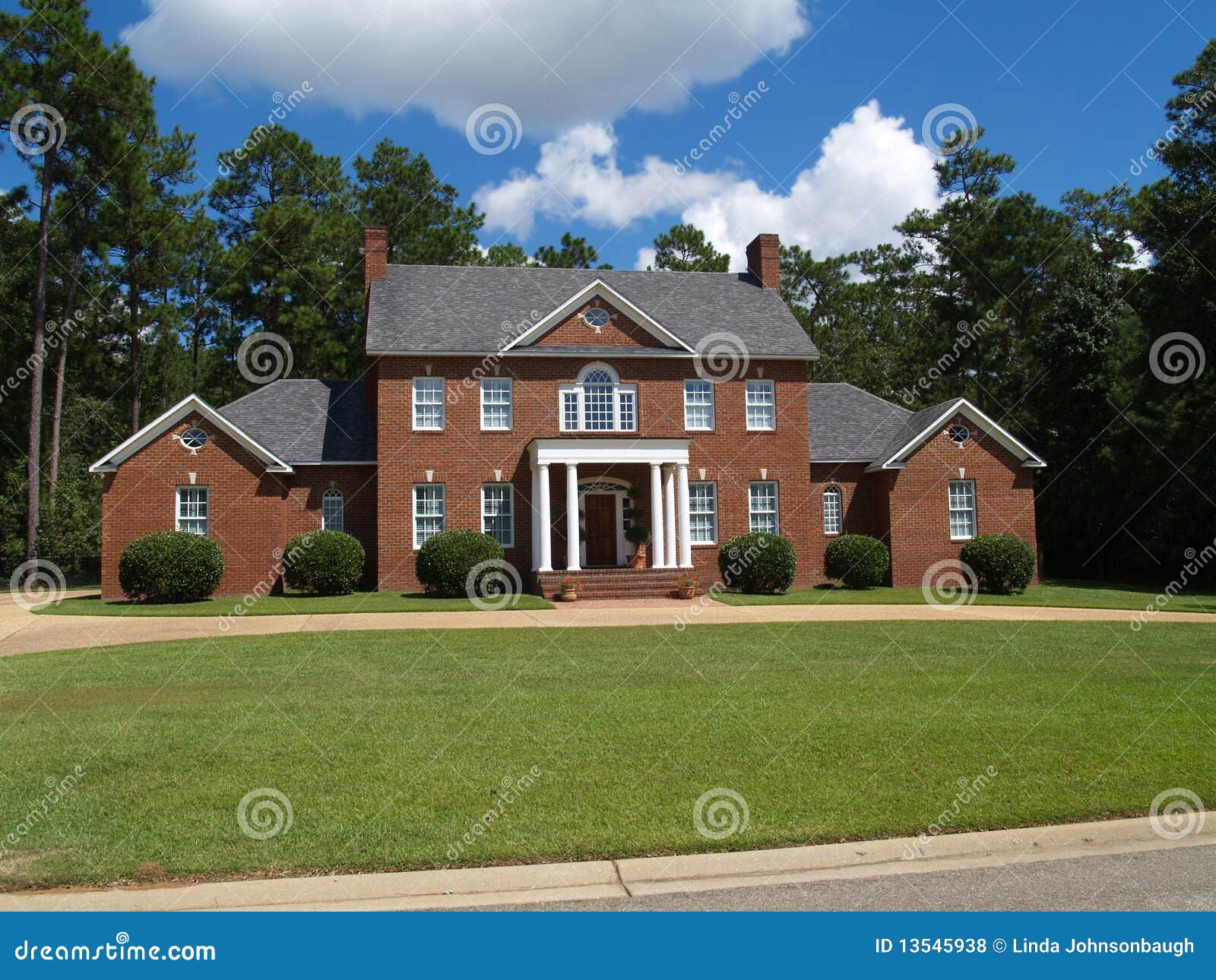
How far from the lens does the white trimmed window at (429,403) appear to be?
26.9 m

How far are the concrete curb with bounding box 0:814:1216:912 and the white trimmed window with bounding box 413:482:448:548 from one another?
71.1 feet

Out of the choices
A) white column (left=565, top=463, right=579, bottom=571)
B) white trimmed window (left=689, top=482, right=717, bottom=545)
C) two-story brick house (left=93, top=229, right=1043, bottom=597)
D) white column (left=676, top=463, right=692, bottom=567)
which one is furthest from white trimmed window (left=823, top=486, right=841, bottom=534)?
white column (left=565, top=463, right=579, bottom=571)

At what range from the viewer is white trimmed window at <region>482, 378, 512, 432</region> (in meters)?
27.2

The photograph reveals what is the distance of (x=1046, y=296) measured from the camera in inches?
1738

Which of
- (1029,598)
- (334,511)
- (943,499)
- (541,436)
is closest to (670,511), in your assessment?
(541,436)

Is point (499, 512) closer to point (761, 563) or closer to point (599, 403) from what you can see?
point (599, 403)

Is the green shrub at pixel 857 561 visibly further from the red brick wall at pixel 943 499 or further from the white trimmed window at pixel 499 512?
the white trimmed window at pixel 499 512

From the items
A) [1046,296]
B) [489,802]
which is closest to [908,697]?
[489,802]

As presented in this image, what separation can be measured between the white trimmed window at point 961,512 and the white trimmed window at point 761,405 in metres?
5.69

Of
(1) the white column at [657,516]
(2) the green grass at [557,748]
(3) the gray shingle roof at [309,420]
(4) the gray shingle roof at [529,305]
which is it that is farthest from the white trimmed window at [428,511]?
A: (2) the green grass at [557,748]

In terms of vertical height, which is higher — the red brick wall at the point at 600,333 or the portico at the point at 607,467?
the red brick wall at the point at 600,333

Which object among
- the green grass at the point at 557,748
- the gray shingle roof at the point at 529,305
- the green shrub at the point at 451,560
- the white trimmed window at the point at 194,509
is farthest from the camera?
the gray shingle roof at the point at 529,305

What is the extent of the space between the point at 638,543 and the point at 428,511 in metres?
6.06

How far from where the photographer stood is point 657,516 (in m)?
26.8
